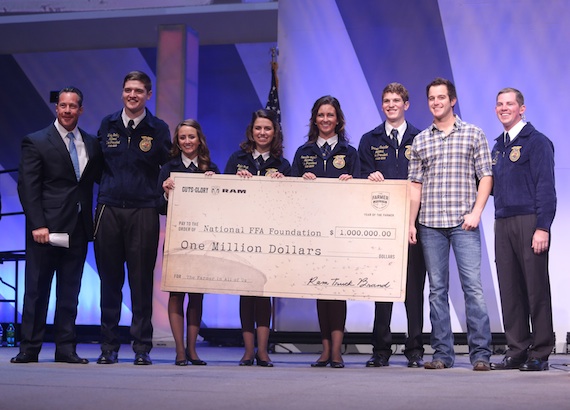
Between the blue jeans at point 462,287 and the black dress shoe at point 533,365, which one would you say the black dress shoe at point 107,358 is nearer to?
the blue jeans at point 462,287

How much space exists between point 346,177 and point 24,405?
2391 millimetres

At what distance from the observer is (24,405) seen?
Answer: 2.89 meters

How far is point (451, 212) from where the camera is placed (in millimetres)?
4664

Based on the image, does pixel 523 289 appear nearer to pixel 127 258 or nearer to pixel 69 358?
pixel 127 258

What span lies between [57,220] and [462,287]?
2.32 metres

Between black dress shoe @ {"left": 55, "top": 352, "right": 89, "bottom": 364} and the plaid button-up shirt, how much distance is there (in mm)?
2085

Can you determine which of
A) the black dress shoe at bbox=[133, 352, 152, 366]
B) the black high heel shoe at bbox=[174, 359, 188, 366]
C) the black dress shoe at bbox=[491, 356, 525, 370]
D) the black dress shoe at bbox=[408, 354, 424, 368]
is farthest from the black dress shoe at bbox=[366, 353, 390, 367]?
the black dress shoe at bbox=[133, 352, 152, 366]

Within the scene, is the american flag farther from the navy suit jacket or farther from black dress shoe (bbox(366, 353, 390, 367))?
black dress shoe (bbox(366, 353, 390, 367))

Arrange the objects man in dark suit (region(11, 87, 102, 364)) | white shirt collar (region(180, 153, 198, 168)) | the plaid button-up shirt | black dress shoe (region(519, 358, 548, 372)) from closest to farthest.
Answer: black dress shoe (region(519, 358, 548, 372))
the plaid button-up shirt
man in dark suit (region(11, 87, 102, 364))
white shirt collar (region(180, 153, 198, 168))

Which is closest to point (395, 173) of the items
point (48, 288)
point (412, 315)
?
point (412, 315)

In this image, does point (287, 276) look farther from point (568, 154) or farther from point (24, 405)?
point (568, 154)

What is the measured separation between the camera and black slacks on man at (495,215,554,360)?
15.4 ft

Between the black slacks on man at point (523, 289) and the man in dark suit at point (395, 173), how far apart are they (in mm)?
473

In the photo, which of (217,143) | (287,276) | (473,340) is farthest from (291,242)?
(217,143)
